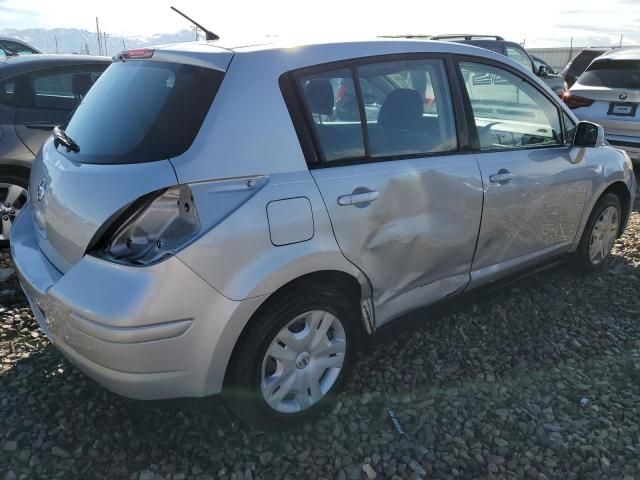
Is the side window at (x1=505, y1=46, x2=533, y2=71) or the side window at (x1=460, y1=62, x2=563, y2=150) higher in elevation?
the side window at (x1=460, y1=62, x2=563, y2=150)

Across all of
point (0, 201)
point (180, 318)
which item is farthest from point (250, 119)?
point (0, 201)

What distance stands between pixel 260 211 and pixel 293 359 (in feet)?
2.30

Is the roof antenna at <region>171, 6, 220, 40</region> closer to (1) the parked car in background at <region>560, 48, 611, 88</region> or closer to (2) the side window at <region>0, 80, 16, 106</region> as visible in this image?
(2) the side window at <region>0, 80, 16, 106</region>

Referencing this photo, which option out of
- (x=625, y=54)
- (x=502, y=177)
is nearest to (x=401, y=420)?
(x=502, y=177)

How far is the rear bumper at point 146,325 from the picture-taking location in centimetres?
Result: 190

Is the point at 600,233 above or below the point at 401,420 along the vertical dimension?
above

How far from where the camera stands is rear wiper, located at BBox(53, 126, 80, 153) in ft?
7.91

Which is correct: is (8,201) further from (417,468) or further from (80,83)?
(417,468)

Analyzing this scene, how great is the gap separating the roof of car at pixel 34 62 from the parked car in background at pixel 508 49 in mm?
5275

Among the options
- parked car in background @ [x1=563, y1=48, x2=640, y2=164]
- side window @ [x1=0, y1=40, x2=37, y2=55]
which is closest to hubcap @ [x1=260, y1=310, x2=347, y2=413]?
parked car in background @ [x1=563, y1=48, x2=640, y2=164]

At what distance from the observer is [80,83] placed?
490 cm

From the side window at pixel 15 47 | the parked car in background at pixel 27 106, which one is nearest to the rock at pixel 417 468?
the parked car in background at pixel 27 106

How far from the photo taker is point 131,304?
188 centimetres

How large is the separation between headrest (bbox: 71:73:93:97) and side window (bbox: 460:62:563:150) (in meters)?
3.49
